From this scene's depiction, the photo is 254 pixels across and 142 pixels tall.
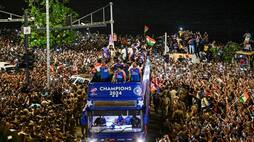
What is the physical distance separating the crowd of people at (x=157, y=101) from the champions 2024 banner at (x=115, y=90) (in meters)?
0.73

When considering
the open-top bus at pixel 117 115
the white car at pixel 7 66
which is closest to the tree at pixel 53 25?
the white car at pixel 7 66

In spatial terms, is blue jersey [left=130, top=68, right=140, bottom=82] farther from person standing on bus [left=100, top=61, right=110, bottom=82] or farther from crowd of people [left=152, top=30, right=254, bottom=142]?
crowd of people [left=152, top=30, right=254, bottom=142]

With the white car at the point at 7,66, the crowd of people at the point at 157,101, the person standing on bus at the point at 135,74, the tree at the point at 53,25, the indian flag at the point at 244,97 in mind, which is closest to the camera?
the crowd of people at the point at 157,101

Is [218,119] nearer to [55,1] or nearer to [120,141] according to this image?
[120,141]

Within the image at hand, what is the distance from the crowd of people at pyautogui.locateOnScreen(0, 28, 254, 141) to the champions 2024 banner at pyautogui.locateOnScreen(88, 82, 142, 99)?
735 millimetres

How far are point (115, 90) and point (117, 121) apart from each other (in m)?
1.21

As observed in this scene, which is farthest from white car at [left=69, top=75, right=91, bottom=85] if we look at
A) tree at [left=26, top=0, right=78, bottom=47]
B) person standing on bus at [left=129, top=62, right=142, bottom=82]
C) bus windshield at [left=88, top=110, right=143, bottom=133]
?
tree at [left=26, top=0, right=78, bottom=47]

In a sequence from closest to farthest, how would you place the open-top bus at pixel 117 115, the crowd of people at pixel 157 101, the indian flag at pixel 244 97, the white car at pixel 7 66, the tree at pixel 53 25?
1. the crowd of people at pixel 157 101
2. the open-top bus at pixel 117 115
3. the indian flag at pixel 244 97
4. the white car at pixel 7 66
5. the tree at pixel 53 25

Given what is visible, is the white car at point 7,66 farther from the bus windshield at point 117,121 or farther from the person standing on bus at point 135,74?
the bus windshield at point 117,121

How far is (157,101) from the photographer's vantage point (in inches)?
1008

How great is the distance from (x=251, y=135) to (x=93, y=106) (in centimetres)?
614

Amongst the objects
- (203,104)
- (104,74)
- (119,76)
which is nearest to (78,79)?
(104,74)

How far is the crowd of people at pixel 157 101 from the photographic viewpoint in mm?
16125

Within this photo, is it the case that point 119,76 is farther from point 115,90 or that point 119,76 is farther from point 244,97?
point 244,97
